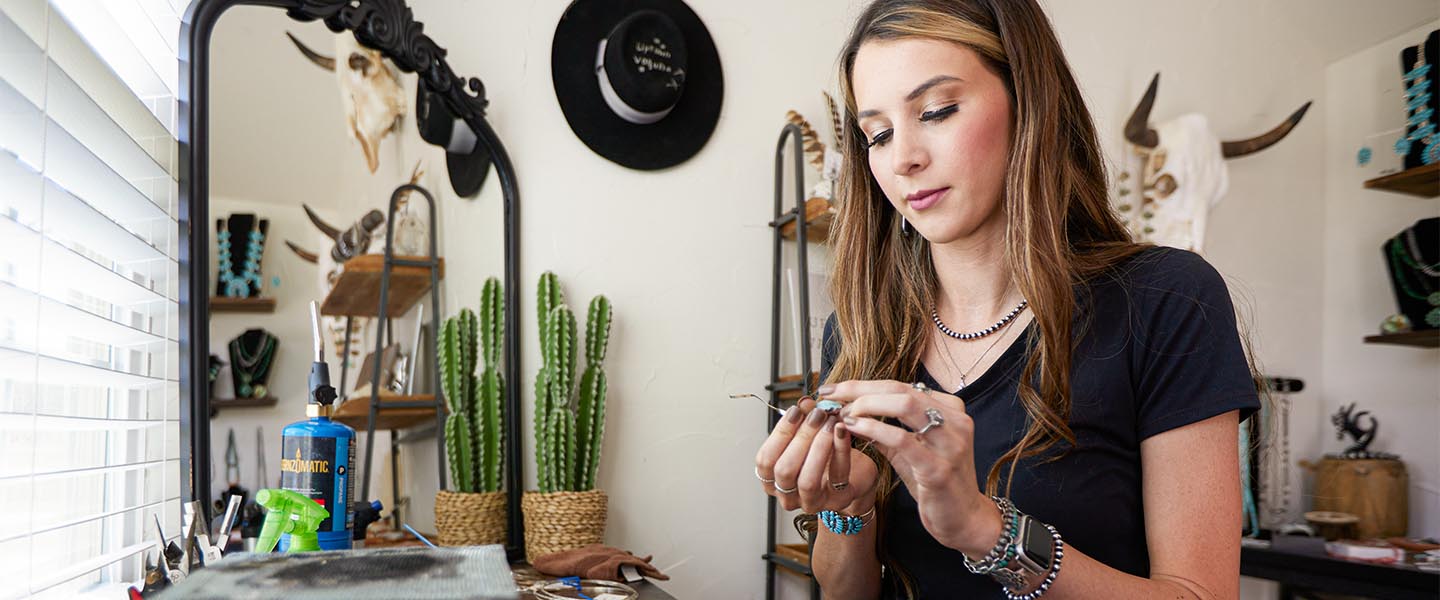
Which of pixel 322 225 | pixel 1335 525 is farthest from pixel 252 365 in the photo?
pixel 1335 525

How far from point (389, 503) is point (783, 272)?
863 mm

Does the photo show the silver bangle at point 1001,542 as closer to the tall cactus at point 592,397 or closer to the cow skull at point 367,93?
the tall cactus at point 592,397

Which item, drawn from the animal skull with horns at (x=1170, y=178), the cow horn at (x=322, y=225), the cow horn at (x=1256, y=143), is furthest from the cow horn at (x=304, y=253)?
the cow horn at (x=1256, y=143)

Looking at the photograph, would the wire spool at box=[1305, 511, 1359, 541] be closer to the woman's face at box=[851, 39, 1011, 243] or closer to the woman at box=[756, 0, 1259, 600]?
the woman at box=[756, 0, 1259, 600]

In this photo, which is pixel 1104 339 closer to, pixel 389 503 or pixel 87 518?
pixel 87 518

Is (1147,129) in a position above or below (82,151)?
above

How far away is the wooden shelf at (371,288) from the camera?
150 cm

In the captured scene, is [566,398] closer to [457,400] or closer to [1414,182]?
[457,400]

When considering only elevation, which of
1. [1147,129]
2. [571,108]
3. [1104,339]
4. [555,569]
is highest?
[1147,129]

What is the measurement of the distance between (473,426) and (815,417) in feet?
3.25

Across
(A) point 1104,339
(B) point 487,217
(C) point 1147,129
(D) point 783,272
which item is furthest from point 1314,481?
(B) point 487,217

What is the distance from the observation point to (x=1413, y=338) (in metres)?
2.42

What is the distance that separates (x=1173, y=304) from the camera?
3.08 feet

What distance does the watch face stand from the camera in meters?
0.80
